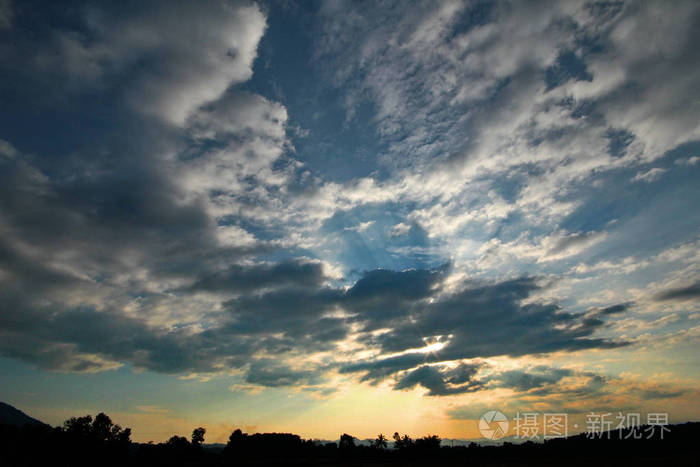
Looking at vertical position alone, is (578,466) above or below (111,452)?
above

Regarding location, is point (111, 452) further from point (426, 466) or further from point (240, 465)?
point (426, 466)

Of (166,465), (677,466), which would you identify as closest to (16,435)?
(166,465)

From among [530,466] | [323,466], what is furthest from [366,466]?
[530,466]

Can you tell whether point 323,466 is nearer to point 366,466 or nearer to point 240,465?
point 366,466

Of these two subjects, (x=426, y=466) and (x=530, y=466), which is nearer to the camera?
(x=530, y=466)

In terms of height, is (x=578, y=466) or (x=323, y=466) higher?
(x=578, y=466)

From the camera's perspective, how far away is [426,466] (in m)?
186

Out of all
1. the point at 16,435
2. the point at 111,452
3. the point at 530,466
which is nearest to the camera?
the point at 530,466

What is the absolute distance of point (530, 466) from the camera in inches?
6117

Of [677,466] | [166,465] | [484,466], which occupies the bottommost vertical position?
[166,465]

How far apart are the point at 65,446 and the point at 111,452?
2183 centimetres

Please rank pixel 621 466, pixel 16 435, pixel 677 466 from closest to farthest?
pixel 677 466 → pixel 621 466 → pixel 16 435

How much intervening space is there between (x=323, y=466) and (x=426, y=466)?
52.1m

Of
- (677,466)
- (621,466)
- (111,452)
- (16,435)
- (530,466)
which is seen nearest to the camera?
(677,466)
